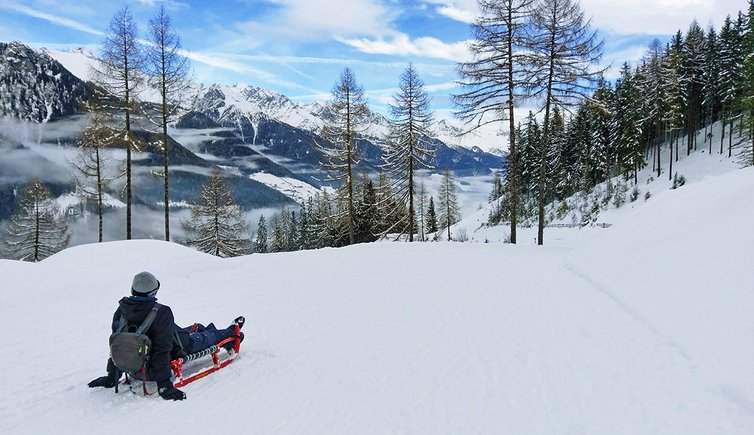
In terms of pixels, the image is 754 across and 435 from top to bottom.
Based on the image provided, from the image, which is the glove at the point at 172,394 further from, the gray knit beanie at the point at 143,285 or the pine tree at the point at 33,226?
the pine tree at the point at 33,226

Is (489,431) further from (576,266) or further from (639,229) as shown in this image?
(639,229)

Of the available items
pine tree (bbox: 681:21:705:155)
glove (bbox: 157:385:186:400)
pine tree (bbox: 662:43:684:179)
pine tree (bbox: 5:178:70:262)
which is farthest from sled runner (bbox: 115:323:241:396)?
pine tree (bbox: 681:21:705:155)

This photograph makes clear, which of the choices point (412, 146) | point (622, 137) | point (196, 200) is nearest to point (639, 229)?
point (412, 146)

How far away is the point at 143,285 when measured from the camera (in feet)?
15.3

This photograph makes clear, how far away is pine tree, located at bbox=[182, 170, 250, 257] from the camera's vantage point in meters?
32.2

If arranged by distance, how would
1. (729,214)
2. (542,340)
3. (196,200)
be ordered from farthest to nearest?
(196,200) < (729,214) < (542,340)

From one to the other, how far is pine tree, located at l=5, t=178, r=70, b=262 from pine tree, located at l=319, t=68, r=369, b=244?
80.9 ft

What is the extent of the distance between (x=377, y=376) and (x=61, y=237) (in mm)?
42769

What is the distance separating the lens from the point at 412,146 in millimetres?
26547

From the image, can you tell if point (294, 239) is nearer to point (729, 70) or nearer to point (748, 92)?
point (748, 92)

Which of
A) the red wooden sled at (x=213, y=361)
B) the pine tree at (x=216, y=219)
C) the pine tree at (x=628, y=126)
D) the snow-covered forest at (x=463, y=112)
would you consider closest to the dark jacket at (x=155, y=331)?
the red wooden sled at (x=213, y=361)

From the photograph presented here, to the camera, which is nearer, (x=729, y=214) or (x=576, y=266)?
(x=729, y=214)

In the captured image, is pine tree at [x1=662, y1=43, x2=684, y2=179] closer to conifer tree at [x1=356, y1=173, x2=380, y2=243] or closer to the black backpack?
conifer tree at [x1=356, y1=173, x2=380, y2=243]

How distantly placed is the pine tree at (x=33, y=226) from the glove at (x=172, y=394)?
37.5 m
